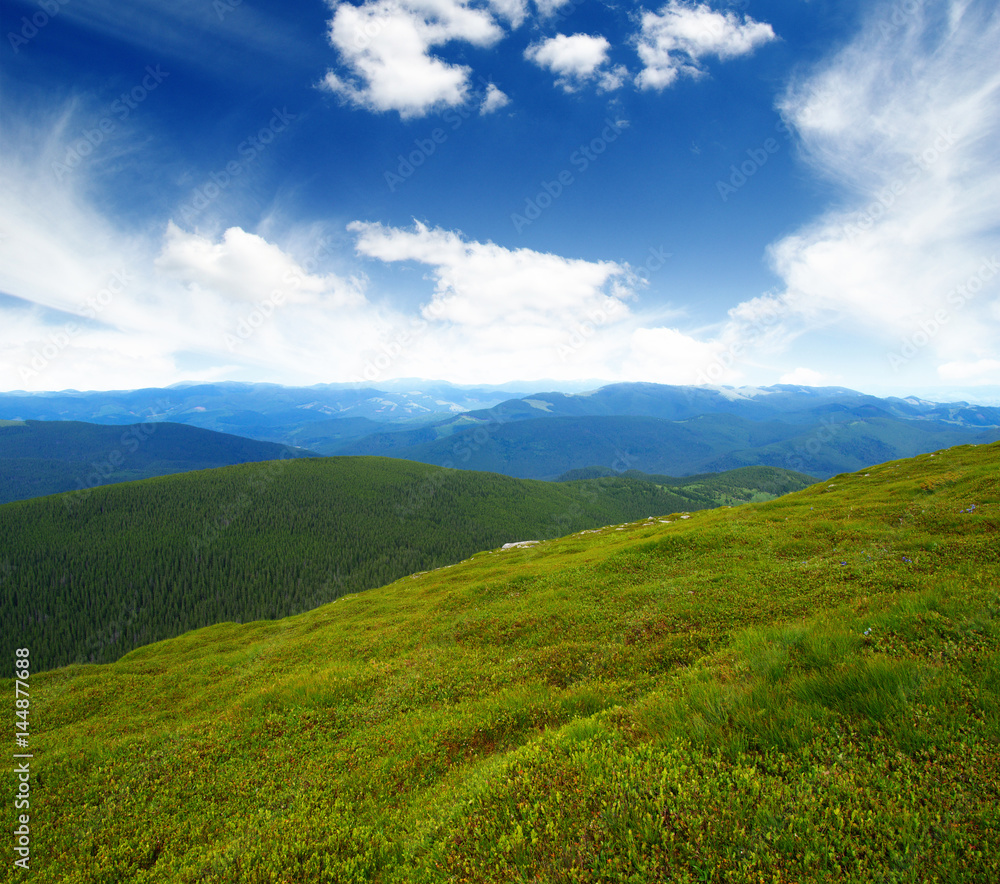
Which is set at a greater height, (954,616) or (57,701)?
(954,616)

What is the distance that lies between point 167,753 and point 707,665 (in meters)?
15.8

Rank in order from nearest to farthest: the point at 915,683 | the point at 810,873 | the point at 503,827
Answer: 1. the point at 810,873
2. the point at 503,827
3. the point at 915,683

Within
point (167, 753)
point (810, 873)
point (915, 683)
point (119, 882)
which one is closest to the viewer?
point (810, 873)

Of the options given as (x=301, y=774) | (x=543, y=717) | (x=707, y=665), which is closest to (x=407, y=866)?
(x=543, y=717)

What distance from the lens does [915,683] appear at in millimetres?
6285

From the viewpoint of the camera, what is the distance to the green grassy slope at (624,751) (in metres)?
4.64

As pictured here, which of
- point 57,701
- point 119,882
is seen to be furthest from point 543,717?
point 57,701

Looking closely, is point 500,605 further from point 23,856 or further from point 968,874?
point 968,874

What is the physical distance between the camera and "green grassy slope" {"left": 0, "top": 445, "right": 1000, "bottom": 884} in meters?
4.64

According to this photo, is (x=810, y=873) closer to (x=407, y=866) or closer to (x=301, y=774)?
(x=407, y=866)

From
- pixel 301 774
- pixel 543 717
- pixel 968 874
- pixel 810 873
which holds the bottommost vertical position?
pixel 301 774

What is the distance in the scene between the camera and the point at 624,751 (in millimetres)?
6617

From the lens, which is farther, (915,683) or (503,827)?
(915,683)

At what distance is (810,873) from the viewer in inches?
162
